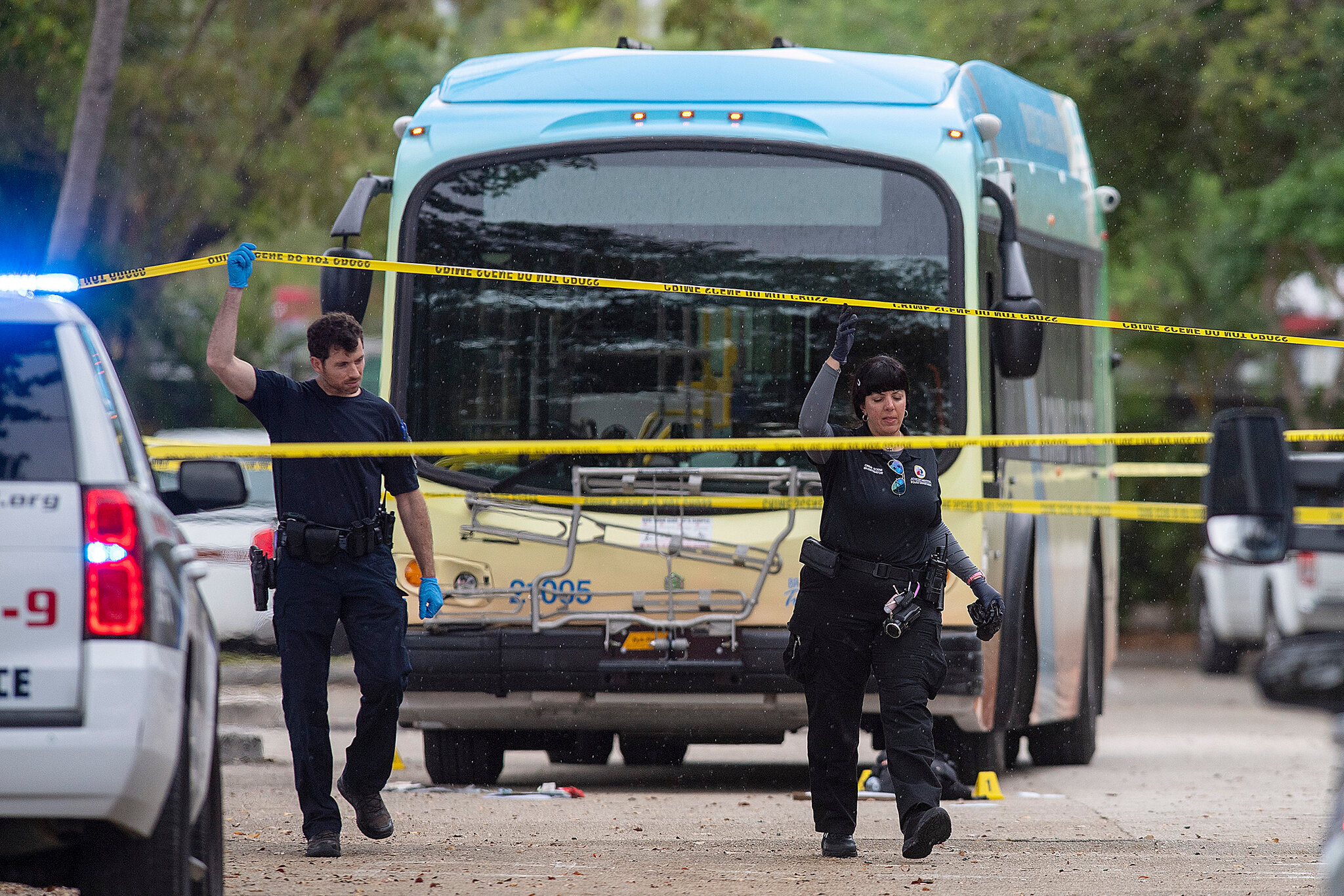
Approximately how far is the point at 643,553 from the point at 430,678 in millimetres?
1068

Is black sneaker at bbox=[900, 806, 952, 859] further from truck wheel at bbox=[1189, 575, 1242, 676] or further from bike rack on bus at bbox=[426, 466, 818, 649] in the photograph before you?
truck wheel at bbox=[1189, 575, 1242, 676]

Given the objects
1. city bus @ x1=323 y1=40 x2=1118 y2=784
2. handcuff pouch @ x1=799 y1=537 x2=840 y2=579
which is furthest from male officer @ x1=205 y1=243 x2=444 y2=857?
city bus @ x1=323 y1=40 x2=1118 y2=784

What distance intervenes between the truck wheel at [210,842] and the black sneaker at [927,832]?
229 cm

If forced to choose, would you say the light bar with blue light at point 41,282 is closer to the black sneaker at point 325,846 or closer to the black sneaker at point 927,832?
the black sneaker at point 325,846

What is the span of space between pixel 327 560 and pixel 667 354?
2.53m

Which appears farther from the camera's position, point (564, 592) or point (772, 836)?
point (564, 592)

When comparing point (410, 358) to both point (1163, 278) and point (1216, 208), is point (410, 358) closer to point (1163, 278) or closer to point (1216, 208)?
point (1216, 208)

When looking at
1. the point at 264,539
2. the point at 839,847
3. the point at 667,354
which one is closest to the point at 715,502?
the point at 667,354

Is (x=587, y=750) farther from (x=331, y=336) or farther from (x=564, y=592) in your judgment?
(x=331, y=336)

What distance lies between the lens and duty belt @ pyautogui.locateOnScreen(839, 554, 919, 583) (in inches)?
293

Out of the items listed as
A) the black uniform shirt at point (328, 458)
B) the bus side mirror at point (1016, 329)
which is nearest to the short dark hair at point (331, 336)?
the black uniform shirt at point (328, 458)

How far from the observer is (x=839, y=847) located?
7.62 metres

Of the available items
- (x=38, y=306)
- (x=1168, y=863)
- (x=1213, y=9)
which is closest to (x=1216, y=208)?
(x=1213, y=9)

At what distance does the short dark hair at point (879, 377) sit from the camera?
24.6ft
